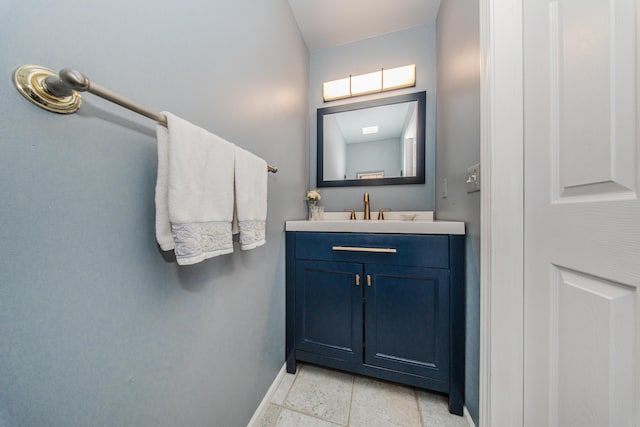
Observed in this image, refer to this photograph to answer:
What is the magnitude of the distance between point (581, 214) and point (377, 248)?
65cm

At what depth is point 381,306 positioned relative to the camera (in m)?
1.03

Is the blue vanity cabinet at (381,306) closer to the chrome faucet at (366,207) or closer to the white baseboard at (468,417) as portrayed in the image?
the white baseboard at (468,417)

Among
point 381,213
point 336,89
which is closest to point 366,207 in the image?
point 381,213

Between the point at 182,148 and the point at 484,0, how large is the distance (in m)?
1.10

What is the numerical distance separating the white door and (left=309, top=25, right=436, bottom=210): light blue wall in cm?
80

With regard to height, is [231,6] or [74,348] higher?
[231,6]

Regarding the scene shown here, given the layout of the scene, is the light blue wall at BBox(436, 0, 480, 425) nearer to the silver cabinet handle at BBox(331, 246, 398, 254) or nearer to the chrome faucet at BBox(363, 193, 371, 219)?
the silver cabinet handle at BBox(331, 246, 398, 254)

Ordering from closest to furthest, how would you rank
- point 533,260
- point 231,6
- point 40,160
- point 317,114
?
point 40,160 < point 533,260 < point 231,6 < point 317,114

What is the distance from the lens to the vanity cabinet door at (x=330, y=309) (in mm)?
1066

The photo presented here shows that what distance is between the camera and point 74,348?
0.38m

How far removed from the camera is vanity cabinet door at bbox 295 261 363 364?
1.07m

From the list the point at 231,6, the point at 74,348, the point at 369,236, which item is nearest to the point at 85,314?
the point at 74,348

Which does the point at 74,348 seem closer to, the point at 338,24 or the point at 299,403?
the point at 299,403

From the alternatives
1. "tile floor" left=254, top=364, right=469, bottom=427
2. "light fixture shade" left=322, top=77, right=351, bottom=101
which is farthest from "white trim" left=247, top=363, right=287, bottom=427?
"light fixture shade" left=322, top=77, right=351, bottom=101
